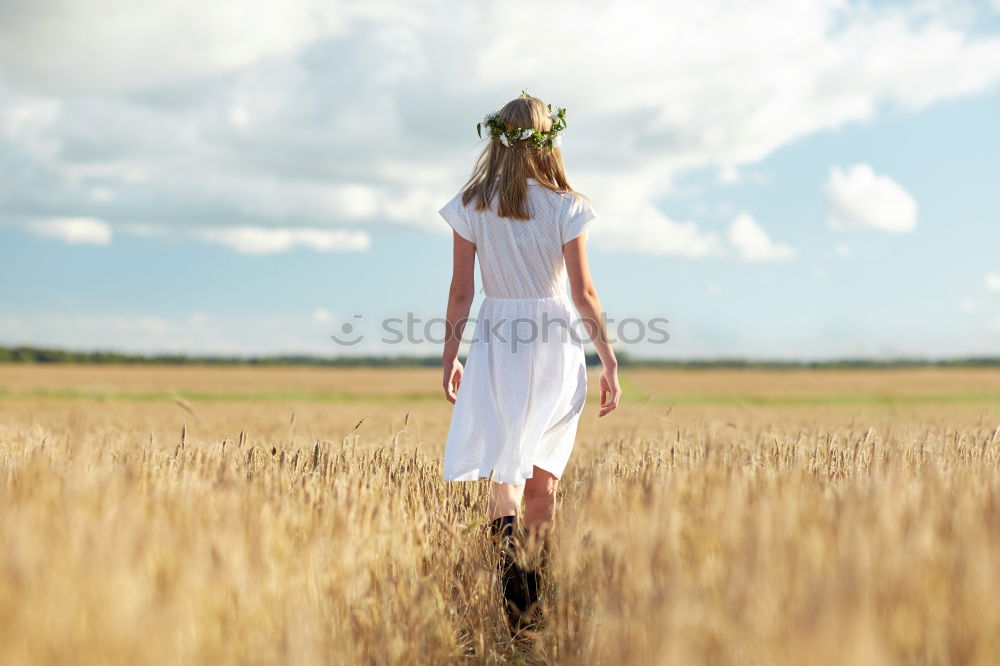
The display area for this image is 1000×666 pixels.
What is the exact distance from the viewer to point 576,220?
11.5 ft

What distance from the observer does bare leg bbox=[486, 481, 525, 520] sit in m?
3.60

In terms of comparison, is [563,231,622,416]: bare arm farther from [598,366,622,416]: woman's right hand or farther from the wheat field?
the wheat field

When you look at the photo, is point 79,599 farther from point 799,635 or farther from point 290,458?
point 290,458

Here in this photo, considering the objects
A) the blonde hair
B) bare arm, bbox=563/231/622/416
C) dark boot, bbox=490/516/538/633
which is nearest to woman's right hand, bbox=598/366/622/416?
bare arm, bbox=563/231/622/416

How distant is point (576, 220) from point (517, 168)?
1.17 ft

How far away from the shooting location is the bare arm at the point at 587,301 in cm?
352

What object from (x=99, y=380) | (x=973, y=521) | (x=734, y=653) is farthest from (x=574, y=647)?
(x=99, y=380)

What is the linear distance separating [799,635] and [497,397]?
7.09 ft

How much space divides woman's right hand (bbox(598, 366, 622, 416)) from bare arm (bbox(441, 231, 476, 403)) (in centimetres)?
67

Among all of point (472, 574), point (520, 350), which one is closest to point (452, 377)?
point (520, 350)

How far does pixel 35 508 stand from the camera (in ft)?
9.29

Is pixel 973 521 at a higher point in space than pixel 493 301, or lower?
lower

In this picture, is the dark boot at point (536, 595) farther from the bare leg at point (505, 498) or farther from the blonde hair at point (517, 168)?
the blonde hair at point (517, 168)

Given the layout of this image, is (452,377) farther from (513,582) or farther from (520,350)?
(513,582)
